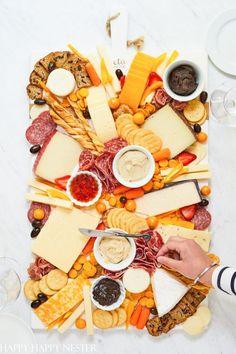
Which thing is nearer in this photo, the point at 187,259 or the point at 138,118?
the point at 187,259

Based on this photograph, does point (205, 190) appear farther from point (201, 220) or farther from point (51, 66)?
point (51, 66)

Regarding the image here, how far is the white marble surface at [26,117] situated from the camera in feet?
6.83

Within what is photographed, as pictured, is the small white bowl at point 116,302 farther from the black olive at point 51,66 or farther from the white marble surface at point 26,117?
the black olive at point 51,66

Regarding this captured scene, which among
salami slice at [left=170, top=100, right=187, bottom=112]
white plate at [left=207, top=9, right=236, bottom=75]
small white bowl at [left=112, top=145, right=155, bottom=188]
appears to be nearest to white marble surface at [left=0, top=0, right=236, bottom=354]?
white plate at [left=207, top=9, right=236, bottom=75]

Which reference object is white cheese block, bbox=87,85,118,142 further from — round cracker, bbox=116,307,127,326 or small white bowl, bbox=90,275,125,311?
round cracker, bbox=116,307,127,326

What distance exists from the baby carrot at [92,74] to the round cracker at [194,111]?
329 millimetres

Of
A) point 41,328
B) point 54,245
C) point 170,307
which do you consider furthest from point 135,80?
point 41,328

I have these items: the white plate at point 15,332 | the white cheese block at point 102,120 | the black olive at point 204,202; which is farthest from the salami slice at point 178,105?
the white plate at point 15,332

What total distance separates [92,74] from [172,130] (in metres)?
0.34

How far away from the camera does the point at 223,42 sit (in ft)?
6.85

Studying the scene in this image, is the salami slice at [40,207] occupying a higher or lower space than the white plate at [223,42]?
lower

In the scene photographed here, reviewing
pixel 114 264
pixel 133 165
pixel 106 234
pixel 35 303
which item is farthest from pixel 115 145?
pixel 35 303

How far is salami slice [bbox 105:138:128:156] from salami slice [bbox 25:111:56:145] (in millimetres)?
217

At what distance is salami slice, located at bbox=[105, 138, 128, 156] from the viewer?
2.01 m
